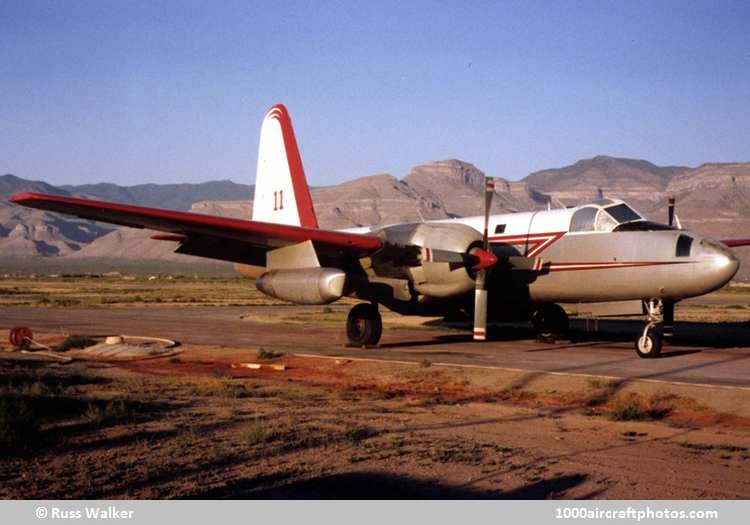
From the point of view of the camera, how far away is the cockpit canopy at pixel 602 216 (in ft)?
68.7

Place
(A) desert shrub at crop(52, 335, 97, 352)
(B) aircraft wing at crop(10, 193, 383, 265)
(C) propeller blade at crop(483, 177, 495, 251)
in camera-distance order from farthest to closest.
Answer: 1. (A) desert shrub at crop(52, 335, 97, 352)
2. (C) propeller blade at crop(483, 177, 495, 251)
3. (B) aircraft wing at crop(10, 193, 383, 265)

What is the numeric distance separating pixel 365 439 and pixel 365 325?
12868 millimetres

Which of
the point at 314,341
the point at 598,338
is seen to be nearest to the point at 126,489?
the point at 314,341

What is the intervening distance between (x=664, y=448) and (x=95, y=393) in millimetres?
9124

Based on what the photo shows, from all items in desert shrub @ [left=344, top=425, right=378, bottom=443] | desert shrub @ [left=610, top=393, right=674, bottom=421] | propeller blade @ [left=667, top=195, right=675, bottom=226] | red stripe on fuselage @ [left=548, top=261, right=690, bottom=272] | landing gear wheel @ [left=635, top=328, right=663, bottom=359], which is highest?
propeller blade @ [left=667, top=195, right=675, bottom=226]

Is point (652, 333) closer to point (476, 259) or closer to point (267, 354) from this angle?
point (476, 259)

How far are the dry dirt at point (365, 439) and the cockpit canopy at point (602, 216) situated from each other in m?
5.86

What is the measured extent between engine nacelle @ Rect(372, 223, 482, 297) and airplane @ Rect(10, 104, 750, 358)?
3cm

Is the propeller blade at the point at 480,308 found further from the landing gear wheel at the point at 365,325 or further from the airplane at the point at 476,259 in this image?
the landing gear wheel at the point at 365,325

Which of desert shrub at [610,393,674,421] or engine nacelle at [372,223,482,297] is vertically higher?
engine nacelle at [372,223,482,297]

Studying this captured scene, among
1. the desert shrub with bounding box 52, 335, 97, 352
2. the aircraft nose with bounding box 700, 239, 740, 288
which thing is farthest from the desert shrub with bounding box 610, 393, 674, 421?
the desert shrub with bounding box 52, 335, 97, 352

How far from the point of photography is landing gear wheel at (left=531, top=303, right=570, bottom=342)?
25188 millimetres

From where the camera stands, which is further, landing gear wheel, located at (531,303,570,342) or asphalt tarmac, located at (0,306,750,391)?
landing gear wheel, located at (531,303,570,342)

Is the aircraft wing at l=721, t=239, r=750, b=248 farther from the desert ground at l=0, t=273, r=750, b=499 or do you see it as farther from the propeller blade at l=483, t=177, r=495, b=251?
the propeller blade at l=483, t=177, r=495, b=251
